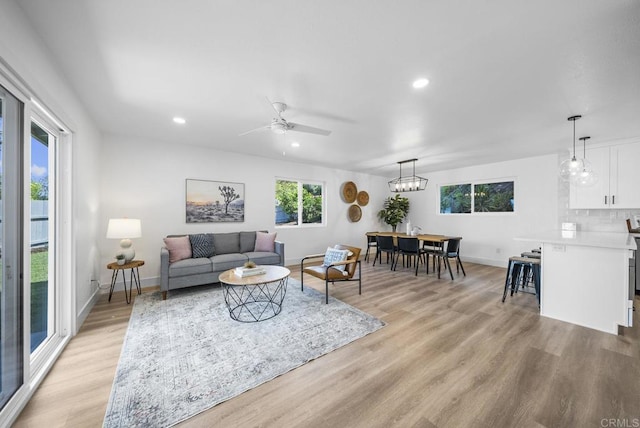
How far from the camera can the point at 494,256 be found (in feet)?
18.7

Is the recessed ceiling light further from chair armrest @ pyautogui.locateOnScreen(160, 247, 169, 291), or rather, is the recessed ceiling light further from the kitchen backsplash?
the kitchen backsplash

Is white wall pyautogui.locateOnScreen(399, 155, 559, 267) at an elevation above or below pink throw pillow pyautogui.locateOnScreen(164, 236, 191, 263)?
above

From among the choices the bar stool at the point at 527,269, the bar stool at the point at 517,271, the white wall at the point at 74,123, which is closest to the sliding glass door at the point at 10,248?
the white wall at the point at 74,123

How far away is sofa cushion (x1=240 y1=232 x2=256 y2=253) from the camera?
4.73 meters

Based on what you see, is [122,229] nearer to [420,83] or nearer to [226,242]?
[226,242]

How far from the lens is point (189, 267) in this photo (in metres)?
3.66

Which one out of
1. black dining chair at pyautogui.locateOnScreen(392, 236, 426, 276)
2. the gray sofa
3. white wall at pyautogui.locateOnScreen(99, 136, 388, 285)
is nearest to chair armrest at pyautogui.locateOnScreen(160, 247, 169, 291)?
the gray sofa

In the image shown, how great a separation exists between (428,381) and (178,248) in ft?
12.7

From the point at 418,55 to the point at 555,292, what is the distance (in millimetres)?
3176

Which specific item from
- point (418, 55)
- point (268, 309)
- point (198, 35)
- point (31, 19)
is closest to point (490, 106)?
point (418, 55)

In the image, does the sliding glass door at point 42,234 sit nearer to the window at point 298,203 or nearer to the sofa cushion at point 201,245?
the sofa cushion at point 201,245

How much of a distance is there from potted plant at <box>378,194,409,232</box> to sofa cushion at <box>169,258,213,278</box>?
207 inches

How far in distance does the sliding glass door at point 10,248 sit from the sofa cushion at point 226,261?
7.52 ft

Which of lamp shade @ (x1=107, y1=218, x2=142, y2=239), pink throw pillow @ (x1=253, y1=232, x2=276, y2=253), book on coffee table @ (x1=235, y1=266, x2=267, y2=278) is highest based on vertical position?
lamp shade @ (x1=107, y1=218, x2=142, y2=239)
